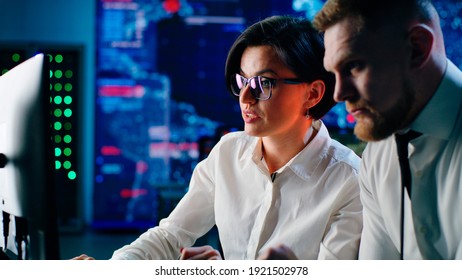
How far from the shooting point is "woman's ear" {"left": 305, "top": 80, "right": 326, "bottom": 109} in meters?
1.24

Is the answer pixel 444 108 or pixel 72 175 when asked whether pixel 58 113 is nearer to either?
pixel 72 175

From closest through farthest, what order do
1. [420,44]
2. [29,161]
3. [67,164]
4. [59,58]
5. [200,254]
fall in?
[29,161]
[420,44]
[200,254]
[59,58]
[67,164]

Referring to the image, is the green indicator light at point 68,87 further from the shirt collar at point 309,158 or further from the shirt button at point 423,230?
the shirt button at point 423,230

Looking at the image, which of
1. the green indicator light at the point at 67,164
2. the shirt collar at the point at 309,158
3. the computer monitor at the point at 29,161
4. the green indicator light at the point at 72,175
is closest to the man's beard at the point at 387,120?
the shirt collar at the point at 309,158

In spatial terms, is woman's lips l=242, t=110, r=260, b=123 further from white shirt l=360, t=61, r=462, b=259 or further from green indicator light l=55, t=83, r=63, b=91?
green indicator light l=55, t=83, r=63, b=91

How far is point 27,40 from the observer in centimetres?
424

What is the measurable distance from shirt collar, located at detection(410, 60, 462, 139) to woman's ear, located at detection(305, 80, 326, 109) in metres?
0.35

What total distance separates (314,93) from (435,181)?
1.30ft

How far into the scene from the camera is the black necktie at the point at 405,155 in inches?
36.5

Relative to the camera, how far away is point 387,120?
90cm

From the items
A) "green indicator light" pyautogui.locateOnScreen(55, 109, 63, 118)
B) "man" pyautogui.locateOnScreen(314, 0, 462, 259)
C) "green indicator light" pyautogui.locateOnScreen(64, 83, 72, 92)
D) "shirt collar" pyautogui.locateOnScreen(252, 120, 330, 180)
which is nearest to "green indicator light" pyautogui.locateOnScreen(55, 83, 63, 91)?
"green indicator light" pyautogui.locateOnScreen(64, 83, 72, 92)

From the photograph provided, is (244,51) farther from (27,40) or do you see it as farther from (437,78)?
(27,40)

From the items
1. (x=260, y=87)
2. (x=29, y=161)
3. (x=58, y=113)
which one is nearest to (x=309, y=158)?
(x=260, y=87)
